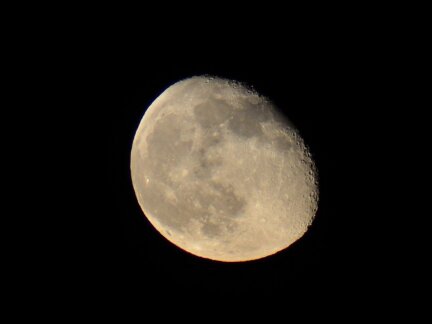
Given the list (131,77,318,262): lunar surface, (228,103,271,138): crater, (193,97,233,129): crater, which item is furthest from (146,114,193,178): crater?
(228,103,271,138): crater

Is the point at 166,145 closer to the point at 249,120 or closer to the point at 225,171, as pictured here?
the point at 225,171

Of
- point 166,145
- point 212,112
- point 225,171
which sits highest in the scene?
point 212,112

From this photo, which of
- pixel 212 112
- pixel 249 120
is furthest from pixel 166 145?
pixel 249 120

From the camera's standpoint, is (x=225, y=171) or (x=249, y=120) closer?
(x=225, y=171)

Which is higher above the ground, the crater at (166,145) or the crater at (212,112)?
the crater at (212,112)

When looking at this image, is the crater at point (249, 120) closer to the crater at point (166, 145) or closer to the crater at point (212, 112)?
the crater at point (212, 112)

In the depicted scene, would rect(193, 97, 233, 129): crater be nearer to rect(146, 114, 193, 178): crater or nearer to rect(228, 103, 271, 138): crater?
rect(228, 103, 271, 138): crater

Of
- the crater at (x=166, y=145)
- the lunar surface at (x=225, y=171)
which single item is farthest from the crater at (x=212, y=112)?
the crater at (x=166, y=145)

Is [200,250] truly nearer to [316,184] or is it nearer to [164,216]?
[164,216]

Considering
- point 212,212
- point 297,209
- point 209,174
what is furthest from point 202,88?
point 297,209

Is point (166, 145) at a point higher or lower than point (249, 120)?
lower
